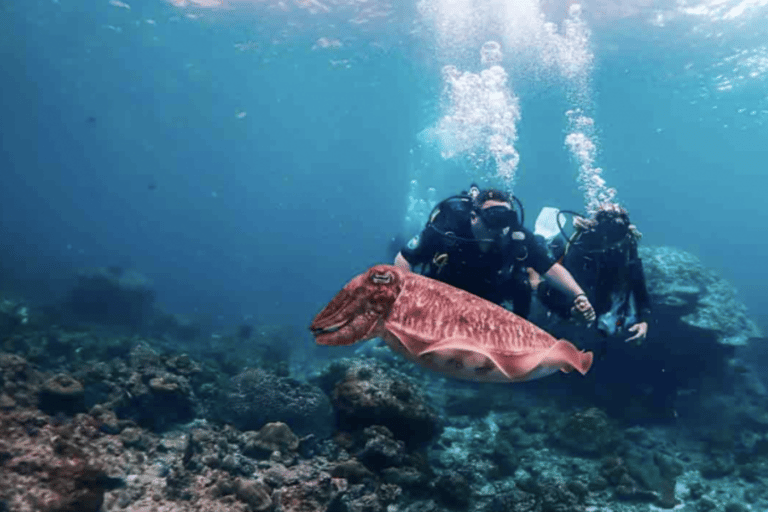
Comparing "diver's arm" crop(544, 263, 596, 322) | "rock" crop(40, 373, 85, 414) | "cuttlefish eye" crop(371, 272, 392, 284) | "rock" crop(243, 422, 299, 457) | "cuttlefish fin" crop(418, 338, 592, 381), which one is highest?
"diver's arm" crop(544, 263, 596, 322)

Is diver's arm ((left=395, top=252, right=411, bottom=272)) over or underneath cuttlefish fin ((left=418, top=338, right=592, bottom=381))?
over

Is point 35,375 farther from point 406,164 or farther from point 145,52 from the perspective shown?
point 406,164

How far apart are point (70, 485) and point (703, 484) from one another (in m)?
8.78

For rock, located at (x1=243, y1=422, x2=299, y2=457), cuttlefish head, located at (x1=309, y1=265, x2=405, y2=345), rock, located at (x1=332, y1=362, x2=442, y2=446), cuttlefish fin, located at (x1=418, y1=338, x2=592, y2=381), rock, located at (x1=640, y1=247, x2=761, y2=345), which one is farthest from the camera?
rock, located at (x1=640, y1=247, x2=761, y2=345)

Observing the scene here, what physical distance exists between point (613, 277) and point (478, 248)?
2.47m

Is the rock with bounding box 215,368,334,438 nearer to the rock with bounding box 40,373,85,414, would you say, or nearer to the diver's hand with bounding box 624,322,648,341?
the rock with bounding box 40,373,85,414

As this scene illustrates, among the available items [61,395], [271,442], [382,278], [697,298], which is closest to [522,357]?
[382,278]

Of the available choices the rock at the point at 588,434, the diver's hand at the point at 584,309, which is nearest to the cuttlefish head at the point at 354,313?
the diver's hand at the point at 584,309

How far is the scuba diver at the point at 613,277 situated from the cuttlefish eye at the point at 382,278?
3473mm

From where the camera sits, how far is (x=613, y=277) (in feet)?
21.3

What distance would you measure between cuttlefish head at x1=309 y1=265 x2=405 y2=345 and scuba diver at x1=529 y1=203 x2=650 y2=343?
3574 mm

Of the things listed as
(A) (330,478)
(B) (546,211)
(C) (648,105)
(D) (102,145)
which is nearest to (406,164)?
(C) (648,105)

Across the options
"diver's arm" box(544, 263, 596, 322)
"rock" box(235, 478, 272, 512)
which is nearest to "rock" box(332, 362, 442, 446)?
"rock" box(235, 478, 272, 512)

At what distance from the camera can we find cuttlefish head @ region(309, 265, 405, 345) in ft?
9.35
